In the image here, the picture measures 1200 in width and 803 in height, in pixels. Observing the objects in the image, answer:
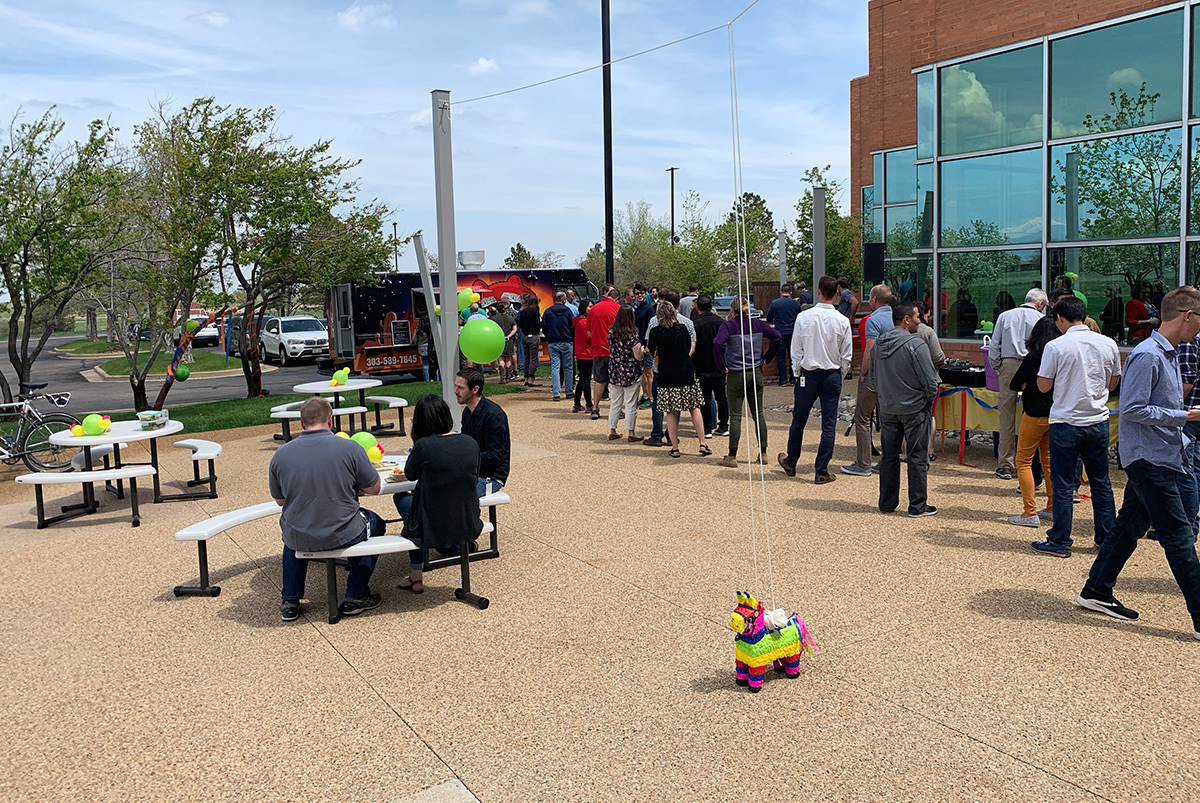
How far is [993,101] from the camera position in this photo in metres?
13.2

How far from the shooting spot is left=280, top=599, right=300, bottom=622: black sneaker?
5.70 meters

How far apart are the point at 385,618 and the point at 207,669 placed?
3.52 feet

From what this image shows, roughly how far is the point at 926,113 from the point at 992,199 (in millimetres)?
2019

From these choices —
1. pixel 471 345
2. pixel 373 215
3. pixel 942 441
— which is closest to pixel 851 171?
pixel 373 215

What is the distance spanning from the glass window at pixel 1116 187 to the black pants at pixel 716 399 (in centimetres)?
535

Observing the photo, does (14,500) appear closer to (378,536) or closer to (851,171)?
(378,536)

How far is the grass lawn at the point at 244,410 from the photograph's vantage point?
1427 cm

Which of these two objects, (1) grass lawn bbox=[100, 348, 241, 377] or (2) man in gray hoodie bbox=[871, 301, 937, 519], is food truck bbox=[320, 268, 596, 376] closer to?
(1) grass lawn bbox=[100, 348, 241, 377]

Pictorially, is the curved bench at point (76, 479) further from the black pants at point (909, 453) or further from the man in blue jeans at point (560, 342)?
the man in blue jeans at point (560, 342)

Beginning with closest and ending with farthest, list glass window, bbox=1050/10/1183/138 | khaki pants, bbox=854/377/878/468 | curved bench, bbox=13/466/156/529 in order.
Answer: curved bench, bbox=13/466/156/529
khaki pants, bbox=854/377/878/468
glass window, bbox=1050/10/1183/138

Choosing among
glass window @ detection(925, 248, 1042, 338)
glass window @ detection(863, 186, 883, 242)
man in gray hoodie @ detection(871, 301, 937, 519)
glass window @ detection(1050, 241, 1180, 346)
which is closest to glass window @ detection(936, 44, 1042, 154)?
glass window @ detection(925, 248, 1042, 338)

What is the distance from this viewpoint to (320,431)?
5598 millimetres

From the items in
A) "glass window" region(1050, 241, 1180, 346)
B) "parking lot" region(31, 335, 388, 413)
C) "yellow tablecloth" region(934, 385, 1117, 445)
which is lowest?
"parking lot" region(31, 335, 388, 413)

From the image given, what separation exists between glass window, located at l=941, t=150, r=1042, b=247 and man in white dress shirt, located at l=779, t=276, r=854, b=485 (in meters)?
5.68
